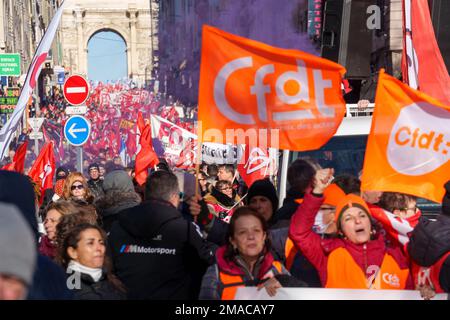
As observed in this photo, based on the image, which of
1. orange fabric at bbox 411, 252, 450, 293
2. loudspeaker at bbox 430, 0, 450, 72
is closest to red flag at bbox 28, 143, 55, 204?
orange fabric at bbox 411, 252, 450, 293

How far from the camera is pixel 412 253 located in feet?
15.7

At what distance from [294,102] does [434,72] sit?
323cm

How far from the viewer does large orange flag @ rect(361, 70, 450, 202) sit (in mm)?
5348

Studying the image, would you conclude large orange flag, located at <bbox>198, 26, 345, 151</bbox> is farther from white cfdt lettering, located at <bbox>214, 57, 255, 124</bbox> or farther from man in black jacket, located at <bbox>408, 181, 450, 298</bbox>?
man in black jacket, located at <bbox>408, 181, 450, 298</bbox>

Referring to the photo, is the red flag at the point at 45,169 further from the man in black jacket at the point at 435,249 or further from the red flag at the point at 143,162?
the man in black jacket at the point at 435,249

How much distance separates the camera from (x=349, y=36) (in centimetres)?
2462

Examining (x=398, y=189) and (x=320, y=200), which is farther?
(x=398, y=189)

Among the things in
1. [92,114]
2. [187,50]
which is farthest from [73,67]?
[92,114]

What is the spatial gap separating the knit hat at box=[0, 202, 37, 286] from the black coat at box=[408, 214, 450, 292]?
257cm

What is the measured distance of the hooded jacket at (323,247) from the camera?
493 centimetres

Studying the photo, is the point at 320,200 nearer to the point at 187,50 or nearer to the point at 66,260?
the point at 66,260

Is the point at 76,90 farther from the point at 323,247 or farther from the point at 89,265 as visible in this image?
the point at 323,247

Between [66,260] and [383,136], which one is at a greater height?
[383,136]
